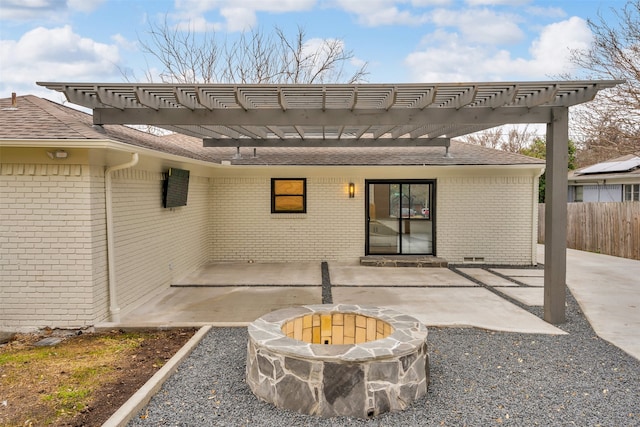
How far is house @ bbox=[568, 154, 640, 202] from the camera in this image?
14734 millimetres

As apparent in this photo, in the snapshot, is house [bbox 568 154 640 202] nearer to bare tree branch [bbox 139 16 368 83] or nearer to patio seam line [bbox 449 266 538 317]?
patio seam line [bbox 449 266 538 317]

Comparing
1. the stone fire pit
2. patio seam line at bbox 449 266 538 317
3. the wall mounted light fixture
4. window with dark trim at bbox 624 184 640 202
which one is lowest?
patio seam line at bbox 449 266 538 317

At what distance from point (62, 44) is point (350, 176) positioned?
545 inches

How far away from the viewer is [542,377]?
3906 mm

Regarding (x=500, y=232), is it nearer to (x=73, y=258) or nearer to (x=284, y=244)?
(x=284, y=244)

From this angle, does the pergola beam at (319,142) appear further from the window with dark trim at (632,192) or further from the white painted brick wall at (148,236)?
the window with dark trim at (632,192)

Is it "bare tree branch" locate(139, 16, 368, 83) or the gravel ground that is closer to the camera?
the gravel ground

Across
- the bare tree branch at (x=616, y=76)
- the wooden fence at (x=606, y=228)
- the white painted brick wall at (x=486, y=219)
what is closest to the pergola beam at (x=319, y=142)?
the white painted brick wall at (x=486, y=219)

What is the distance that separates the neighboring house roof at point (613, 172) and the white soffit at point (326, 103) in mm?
11361

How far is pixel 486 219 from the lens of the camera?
10.5 meters

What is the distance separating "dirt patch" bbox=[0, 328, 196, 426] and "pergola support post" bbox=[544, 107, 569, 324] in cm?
509

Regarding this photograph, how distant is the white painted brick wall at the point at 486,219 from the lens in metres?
10.4

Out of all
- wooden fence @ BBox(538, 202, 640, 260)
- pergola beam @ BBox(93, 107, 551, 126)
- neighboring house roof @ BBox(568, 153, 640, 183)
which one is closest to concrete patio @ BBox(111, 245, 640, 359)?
wooden fence @ BBox(538, 202, 640, 260)

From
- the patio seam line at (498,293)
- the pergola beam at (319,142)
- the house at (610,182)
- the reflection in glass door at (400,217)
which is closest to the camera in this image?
the patio seam line at (498,293)
